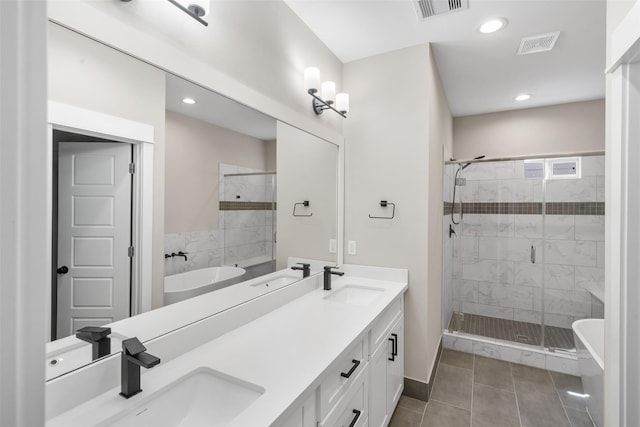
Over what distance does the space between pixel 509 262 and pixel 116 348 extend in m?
3.88

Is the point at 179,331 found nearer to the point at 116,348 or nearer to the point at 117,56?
the point at 116,348

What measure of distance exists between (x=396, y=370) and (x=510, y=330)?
1.99 m

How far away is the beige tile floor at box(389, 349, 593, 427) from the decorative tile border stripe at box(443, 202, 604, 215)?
1517 mm

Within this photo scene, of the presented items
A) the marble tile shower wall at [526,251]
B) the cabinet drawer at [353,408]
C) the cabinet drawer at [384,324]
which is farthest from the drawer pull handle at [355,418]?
the marble tile shower wall at [526,251]

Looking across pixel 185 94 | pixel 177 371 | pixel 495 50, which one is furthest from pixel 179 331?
pixel 495 50

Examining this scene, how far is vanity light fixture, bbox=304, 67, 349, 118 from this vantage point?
196 cm

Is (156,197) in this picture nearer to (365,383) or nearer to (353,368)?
(353,368)

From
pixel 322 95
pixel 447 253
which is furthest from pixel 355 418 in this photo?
pixel 447 253

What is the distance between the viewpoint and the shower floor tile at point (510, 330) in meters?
3.05

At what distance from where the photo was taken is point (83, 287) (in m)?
0.94

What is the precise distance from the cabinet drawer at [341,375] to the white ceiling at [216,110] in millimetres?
1142

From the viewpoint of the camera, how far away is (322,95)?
2178 mm

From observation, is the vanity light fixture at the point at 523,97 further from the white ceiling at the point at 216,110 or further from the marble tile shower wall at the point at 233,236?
the marble tile shower wall at the point at 233,236

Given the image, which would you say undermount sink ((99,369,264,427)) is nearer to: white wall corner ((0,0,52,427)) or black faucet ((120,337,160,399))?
black faucet ((120,337,160,399))
